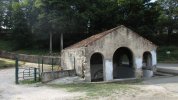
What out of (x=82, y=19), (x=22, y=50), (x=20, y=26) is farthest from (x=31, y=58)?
(x=22, y=50)

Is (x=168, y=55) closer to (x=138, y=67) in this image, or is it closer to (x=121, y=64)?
(x=121, y=64)

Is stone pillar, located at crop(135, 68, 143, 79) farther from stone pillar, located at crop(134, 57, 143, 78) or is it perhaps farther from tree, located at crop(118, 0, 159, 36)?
tree, located at crop(118, 0, 159, 36)

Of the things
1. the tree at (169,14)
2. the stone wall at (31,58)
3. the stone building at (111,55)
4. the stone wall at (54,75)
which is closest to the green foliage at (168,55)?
the tree at (169,14)

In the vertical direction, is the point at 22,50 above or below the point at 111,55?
above

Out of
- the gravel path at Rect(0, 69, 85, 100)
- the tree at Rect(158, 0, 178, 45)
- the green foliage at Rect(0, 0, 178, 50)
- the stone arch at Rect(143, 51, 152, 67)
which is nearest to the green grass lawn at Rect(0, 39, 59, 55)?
the green foliage at Rect(0, 0, 178, 50)

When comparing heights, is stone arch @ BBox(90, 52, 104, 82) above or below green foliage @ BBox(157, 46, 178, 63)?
below

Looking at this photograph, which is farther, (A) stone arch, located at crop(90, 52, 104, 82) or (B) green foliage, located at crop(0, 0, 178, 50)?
(B) green foliage, located at crop(0, 0, 178, 50)

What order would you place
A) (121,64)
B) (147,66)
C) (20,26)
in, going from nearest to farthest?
(147,66)
(121,64)
(20,26)

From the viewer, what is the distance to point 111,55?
25.4 m

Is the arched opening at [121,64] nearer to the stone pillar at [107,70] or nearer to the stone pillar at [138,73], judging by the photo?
the stone pillar at [138,73]

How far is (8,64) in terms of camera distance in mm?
39969

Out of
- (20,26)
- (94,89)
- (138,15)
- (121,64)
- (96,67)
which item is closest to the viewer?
(94,89)

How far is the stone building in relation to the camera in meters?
24.5

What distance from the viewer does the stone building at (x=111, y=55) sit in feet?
80.5
